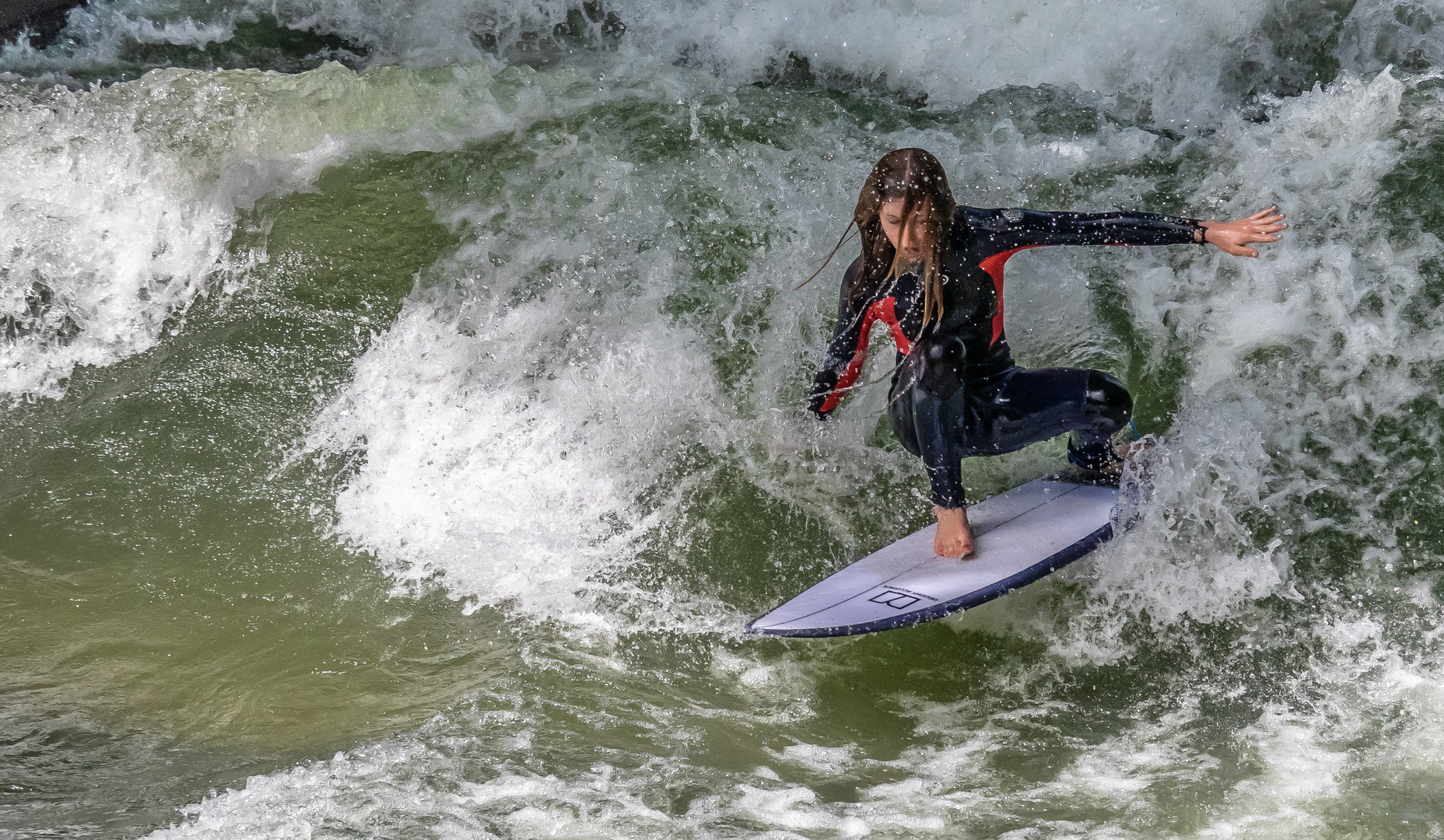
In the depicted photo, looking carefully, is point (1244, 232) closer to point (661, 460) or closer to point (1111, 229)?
point (1111, 229)

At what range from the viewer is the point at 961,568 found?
330cm

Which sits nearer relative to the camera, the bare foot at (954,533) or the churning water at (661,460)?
the churning water at (661,460)

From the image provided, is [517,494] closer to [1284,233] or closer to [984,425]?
[984,425]

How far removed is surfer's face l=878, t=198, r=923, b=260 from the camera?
2.85 metres

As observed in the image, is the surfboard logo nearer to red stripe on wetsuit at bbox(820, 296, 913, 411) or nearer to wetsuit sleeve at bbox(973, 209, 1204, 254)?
red stripe on wetsuit at bbox(820, 296, 913, 411)

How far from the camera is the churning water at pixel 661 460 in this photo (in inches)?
115

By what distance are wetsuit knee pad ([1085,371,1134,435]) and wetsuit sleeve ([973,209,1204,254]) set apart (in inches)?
17.8

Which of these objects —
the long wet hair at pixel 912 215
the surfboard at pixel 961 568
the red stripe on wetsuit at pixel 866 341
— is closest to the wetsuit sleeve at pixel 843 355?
the red stripe on wetsuit at pixel 866 341

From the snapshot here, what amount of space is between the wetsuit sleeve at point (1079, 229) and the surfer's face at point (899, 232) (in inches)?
8.0

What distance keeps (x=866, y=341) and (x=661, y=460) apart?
1134 mm

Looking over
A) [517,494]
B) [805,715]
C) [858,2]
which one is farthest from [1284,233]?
[858,2]

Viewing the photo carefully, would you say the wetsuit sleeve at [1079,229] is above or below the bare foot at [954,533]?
above

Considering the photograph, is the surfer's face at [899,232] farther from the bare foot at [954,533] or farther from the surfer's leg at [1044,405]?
the bare foot at [954,533]

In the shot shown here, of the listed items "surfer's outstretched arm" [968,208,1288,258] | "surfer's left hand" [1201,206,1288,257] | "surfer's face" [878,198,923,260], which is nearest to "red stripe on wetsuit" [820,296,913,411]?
"surfer's face" [878,198,923,260]
